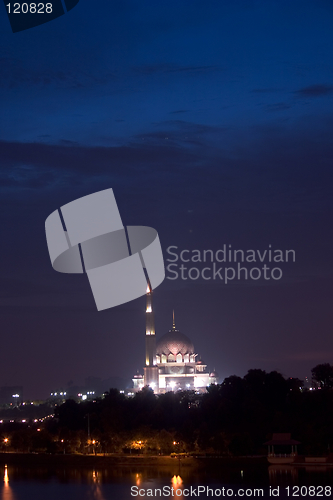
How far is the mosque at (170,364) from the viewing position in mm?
83250

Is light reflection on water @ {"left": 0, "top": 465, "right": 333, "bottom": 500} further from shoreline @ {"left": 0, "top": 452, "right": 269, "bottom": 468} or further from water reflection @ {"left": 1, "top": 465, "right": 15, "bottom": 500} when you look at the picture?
shoreline @ {"left": 0, "top": 452, "right": 269, "bottom": 468}

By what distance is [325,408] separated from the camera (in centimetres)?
5669

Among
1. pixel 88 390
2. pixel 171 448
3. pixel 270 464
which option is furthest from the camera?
pixel 88 390

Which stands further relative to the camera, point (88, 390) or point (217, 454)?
point (88, 390)

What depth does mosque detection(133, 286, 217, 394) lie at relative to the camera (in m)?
83.2

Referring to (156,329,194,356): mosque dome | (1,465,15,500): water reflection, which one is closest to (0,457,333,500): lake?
(1,465,15,500): water reflection

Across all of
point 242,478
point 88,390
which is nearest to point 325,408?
point 242,478

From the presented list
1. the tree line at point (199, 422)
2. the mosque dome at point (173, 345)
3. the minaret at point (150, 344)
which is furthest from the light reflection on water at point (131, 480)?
the mosque dome at point (173, 345)

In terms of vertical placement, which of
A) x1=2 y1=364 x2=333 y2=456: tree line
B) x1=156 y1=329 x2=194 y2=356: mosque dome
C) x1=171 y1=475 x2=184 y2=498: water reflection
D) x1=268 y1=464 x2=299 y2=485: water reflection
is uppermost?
x1=156 y1=329 x2=194 y2=356: mosque dome

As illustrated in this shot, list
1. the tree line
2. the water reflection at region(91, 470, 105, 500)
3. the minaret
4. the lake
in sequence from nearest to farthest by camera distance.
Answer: the lake
the water reflection at region(91, 470, 105, 500)
the tree line
the minaret

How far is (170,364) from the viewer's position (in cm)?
8556

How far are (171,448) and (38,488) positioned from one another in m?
10.0

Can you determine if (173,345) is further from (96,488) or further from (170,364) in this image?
(96,488)

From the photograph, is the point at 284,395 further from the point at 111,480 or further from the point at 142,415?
the point at 111,480
